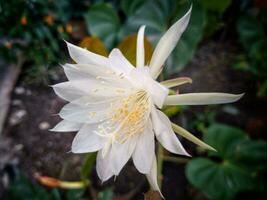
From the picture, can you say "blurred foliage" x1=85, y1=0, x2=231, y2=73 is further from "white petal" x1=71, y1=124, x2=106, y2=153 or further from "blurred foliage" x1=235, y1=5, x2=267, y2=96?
"white petal" x1=71, y1=124, x2=106, y2=153

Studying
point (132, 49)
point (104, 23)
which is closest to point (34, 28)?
point (104, 23)

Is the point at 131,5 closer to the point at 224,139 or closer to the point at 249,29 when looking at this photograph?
the point at 224,139

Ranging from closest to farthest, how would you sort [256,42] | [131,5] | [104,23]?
[131,5] < [104,23] < [256,42]

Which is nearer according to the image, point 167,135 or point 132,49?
point 167,135

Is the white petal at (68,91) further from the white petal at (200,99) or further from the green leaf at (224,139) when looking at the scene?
the green leaf at (224,139)

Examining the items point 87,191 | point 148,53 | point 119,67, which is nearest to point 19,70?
point 87,191

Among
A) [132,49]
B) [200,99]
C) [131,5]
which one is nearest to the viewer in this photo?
[200,99]

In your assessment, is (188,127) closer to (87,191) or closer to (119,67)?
(87,191)
